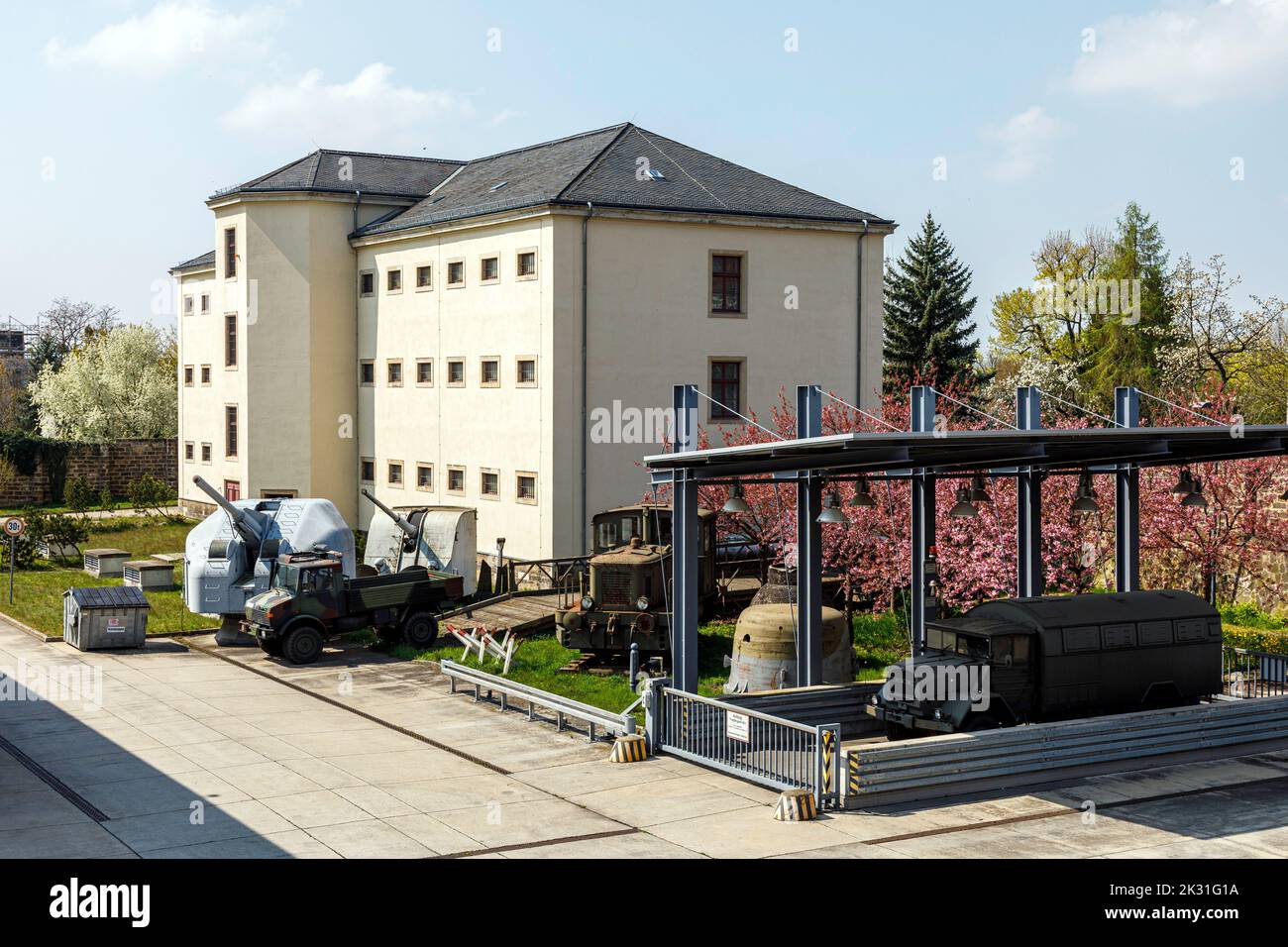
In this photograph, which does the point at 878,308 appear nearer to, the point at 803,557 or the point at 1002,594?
the point at 1002,594

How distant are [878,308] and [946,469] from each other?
19.2 metres

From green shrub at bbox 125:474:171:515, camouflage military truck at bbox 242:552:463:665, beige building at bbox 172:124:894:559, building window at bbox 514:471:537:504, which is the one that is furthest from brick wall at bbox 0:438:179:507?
camouflage military truck at bbox 242:552:463:665

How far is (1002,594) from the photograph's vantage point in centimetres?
2941

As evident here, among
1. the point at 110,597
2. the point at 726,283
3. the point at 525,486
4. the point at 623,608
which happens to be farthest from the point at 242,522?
the point at 726,283

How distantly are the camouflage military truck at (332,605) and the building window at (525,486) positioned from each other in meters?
6.92

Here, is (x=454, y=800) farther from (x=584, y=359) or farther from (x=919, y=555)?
(x=584, y=359)

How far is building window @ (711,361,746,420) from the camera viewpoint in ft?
129

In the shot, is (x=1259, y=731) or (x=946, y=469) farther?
(x=946, y=469)

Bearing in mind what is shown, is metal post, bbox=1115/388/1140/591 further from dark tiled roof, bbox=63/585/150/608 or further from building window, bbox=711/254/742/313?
dark tiled roof, bbox=63/585/150/608

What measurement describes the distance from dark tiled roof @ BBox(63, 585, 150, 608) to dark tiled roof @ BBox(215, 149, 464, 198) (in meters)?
18.5

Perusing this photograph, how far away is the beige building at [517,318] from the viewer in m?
37.2

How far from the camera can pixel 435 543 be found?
33.9 m

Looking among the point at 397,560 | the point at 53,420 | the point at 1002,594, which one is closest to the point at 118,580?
the point at 397,560

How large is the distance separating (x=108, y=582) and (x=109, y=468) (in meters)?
27.6
